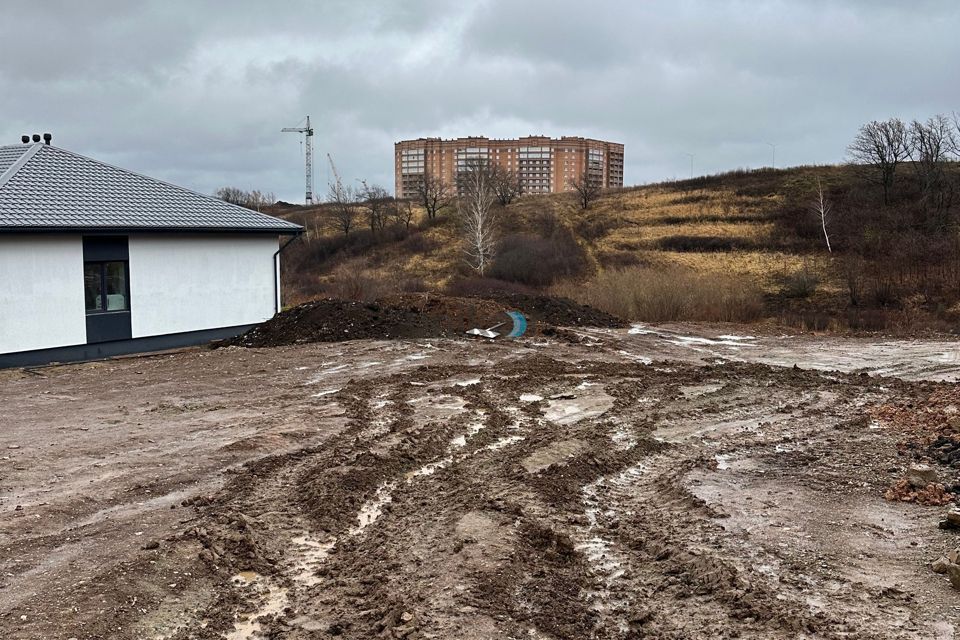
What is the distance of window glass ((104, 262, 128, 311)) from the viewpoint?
18844 millimetres

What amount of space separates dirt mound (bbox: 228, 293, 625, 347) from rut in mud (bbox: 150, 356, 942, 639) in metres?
8.08

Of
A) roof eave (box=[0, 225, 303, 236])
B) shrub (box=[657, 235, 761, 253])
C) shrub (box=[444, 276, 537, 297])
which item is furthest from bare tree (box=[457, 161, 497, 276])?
→ roof eave (box=[0, 225, 303, 236])

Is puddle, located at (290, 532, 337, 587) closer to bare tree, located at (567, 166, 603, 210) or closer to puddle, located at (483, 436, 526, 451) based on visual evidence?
puddle, located at (483, 436, 526, 451)

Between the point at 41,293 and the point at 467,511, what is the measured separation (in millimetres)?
14081

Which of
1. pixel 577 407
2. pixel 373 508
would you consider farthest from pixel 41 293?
pixel 373 508

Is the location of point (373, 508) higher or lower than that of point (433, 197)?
lower

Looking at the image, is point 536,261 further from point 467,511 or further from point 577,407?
point 467,511

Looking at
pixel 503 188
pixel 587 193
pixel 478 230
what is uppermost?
pixel 503 188

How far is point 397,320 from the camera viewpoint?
68.0 feet

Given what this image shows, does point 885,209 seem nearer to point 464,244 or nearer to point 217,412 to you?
point 464,244

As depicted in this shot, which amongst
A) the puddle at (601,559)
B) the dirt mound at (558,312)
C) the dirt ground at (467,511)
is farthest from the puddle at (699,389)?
the dirt mound at (558,312)

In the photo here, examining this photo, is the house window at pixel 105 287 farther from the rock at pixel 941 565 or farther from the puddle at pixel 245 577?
the rock at pixel 941 565

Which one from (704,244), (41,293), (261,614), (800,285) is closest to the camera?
(261,614)

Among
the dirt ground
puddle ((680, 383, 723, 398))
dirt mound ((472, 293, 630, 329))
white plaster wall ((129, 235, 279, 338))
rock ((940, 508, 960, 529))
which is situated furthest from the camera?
dirt mound ((472, 293, 630, 329))
